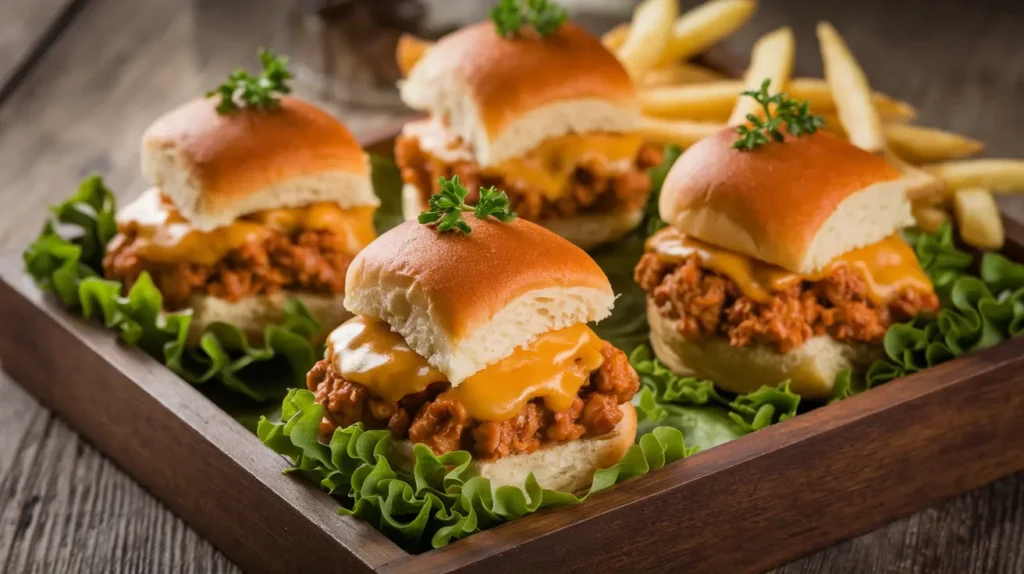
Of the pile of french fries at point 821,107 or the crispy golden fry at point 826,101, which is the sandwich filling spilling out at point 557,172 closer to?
the pile of french fries at point 821,107

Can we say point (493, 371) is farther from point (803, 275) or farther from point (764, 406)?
point (803, 275)

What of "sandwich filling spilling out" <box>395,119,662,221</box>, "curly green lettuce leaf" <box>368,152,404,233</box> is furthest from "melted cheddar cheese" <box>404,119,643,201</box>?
Answer: "curly green lettuce leaf" <box>368,152,404,233</box>

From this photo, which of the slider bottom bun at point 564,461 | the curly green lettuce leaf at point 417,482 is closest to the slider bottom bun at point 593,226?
the slider bottom bun at point 564,461

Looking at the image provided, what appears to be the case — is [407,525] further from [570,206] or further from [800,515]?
[570,206]

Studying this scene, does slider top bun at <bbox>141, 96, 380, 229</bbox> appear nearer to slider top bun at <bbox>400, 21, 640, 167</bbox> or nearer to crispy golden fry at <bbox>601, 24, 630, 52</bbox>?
slider top bun at <bbox>400, 21, 640, 167</bbox>

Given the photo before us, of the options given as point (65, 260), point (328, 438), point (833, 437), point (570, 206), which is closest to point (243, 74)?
point (65, 260)

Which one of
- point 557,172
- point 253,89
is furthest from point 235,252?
point 557,172
